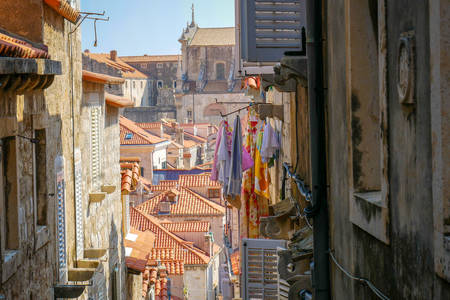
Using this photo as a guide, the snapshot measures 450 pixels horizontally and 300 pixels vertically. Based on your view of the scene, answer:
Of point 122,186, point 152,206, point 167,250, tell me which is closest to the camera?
point 122,186

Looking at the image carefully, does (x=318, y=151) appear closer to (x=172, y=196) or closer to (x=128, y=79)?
(x=172, y=196)

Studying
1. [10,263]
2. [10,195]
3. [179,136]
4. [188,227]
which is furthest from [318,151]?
[179,136]

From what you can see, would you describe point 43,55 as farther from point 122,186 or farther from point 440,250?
point 122,186

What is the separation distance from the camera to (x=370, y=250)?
422cm

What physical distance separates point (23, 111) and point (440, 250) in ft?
19.9

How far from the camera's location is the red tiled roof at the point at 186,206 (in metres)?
38.4

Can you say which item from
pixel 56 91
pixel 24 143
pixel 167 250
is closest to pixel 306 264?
pixel 24 143

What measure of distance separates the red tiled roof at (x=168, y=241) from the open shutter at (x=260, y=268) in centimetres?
1835

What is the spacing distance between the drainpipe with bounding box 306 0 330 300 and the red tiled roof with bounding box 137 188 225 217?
3268cm

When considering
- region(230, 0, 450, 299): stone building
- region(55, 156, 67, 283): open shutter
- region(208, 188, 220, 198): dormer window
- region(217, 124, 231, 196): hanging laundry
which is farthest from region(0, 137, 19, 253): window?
region(208, 188, 220, 198): dormer window

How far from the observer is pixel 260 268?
1219cm

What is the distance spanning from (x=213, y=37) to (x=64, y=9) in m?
85.7

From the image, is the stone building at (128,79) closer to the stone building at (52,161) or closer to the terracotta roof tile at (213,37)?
the terracotta roof tile at (213,37)

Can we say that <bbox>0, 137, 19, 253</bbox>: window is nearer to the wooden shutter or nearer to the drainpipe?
the drainpipe
